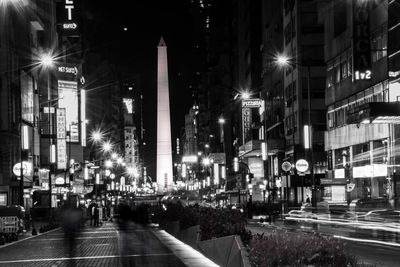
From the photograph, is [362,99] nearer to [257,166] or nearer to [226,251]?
[226,251]

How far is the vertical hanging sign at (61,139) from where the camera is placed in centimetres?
9075

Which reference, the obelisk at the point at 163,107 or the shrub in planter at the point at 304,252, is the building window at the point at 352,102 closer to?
the shrub in planter at the point at 304,252

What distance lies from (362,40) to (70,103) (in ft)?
230

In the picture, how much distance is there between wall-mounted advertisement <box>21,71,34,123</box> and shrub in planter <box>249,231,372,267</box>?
6931cm

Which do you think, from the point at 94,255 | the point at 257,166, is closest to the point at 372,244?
the point at 94,255

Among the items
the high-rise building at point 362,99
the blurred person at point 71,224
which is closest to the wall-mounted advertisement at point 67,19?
the high-rise building at point 362,99

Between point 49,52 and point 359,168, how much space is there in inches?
2096

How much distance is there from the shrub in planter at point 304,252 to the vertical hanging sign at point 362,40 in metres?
41.1

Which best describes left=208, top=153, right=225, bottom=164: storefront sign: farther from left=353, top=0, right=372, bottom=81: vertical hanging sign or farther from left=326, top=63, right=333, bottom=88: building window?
left=353, top=0, right=372, bottom=81: vertical hanging sign

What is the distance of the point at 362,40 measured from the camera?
5162 centimetres

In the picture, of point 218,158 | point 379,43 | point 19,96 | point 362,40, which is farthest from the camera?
point 218,158

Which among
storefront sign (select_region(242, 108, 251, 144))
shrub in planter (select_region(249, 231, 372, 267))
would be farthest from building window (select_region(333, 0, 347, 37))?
shrub in planter (select_region(249, 231, 372, 267))

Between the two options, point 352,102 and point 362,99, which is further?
point 352,102

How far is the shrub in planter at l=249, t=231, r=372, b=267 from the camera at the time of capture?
36.1 ft
